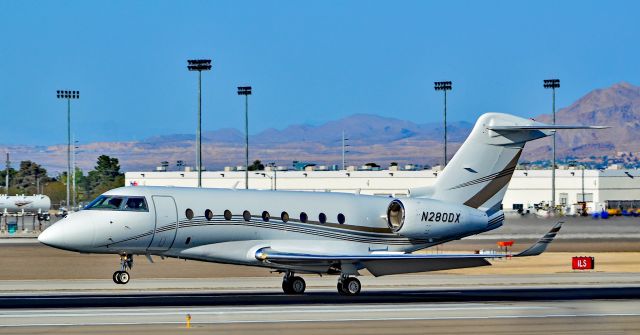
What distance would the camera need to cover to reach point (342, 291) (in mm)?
33875

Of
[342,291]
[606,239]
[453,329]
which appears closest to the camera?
[453,329]

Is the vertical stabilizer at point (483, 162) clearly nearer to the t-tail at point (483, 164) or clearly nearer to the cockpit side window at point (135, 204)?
the t-tail at point (483, 164)

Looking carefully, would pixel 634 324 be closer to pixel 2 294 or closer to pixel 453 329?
pixel 453 329

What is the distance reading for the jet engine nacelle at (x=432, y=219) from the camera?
116 feet

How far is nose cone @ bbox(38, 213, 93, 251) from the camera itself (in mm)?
30766

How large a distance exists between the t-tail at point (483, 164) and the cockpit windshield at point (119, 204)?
30.1ft

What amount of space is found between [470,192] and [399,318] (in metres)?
10.7

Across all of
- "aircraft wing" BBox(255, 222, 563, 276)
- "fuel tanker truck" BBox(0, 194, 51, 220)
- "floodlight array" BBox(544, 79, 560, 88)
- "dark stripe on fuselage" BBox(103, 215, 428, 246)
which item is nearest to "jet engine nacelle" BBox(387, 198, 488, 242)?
"dark stripe on fuselage" BBox(103, 215, 428, 246)

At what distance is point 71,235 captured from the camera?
30875 mm

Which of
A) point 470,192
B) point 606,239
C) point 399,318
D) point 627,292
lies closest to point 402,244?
point 470,192

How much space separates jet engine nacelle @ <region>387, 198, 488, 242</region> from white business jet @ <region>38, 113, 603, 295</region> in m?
0.03

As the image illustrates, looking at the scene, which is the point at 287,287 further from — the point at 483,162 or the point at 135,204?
the point at 483,162

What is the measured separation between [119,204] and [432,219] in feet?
31.8

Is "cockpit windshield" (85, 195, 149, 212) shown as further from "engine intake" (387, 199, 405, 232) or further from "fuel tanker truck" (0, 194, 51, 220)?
"fuel tanker truck" (0, 194, 51, 220)
